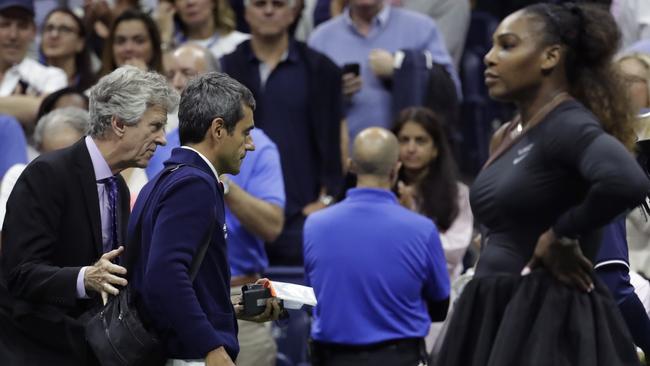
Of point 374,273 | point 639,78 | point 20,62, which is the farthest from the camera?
point 20,62

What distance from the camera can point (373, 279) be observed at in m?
6.66

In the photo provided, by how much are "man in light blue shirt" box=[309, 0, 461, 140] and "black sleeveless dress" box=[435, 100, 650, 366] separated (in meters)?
4.69

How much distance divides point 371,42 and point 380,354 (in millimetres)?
3203

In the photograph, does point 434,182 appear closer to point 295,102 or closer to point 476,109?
point 295,102

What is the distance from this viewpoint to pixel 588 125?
4.15 metres

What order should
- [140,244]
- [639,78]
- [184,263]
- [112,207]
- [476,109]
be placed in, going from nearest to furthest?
1. [184,263]
2. [140,244]
3. [112,207]
4. [639,78]
5. [476,109]

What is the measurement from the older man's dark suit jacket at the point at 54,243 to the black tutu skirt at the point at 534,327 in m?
1.40

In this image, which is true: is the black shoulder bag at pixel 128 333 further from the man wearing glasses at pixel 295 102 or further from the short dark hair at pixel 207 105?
the man wearing glasses at pixel 295 102

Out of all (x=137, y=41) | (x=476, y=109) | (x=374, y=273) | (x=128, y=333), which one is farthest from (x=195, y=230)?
(x=476, y=109)

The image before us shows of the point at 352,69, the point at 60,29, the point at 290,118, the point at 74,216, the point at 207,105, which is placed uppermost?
the point at 207,105

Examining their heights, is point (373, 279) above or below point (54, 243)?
below

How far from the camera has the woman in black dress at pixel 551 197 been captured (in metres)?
4.10

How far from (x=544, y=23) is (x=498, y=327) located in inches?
37.7

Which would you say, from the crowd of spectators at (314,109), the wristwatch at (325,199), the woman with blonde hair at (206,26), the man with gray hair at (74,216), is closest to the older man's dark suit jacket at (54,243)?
the man with gray hair at (74,216)
